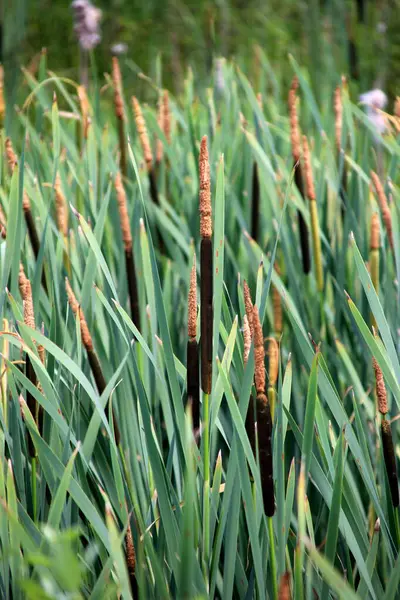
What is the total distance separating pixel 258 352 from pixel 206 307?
7 centimetres

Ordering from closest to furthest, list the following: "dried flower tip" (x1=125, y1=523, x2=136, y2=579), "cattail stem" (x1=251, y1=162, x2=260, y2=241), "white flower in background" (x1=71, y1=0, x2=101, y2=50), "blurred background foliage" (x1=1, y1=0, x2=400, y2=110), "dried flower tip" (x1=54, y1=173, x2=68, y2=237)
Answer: "dried flower tip" (x1=125, y1=523, x2=136, y2=579) < "dried flower tip" (x1=54, y1=173, x2=68, y2=237) < "cattail stem" (x1=251, y1=162, x2=260, y2=241) < "white flower in background" (x1=71, y1=0, x2=101, y2=50) < "blurred background foliage" (x1=1, y1=0, x2=400, y2=110)

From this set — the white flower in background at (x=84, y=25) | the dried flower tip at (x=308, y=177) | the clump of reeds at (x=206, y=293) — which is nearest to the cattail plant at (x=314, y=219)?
the dried flower tip at (x=308, y=177)

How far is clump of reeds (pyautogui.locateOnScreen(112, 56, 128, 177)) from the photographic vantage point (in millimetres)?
1126

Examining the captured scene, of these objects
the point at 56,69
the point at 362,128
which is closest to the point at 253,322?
the point at 362,128

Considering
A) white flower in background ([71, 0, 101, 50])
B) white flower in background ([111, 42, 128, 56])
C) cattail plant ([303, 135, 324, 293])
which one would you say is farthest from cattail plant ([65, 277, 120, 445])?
white flower in background ([111, 42, 128, 56])

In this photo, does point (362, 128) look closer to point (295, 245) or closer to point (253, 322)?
point (295, 245)

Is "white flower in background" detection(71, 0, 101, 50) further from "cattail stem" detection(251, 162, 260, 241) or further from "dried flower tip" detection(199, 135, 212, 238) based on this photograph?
"dried flower tip" detection(199, 135, 212, 238)

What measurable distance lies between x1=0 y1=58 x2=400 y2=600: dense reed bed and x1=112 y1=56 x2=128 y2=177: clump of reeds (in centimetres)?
2

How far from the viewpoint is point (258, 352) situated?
504 mm

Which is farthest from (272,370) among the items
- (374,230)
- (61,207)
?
(61,207)

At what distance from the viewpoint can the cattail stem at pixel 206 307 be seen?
0.55m

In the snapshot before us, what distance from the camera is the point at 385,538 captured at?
616 mm

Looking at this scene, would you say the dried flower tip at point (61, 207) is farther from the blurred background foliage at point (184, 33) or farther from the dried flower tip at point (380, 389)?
the blurred background foliage at point (184, 33)

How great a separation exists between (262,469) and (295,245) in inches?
22.1
